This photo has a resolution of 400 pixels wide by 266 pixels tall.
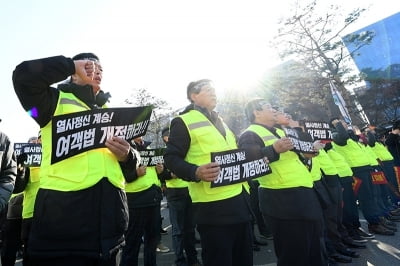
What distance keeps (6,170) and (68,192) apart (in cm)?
123

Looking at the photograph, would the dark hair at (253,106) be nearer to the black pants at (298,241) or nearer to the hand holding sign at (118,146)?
the black pants at (298,241)

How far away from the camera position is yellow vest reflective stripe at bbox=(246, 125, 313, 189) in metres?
3.21

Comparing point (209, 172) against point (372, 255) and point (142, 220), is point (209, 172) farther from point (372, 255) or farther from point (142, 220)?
point (372, 255)

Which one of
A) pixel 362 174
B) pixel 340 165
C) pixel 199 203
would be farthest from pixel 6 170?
pixel 362 174

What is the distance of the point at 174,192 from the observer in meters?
5.70

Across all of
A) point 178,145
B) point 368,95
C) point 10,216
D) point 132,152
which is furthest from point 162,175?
point 368,95

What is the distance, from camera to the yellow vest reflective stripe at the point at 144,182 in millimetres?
4492

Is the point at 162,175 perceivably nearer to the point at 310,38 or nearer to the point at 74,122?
the point at 74,122

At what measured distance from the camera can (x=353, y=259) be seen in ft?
15.9

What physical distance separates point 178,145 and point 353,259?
359 centimetres

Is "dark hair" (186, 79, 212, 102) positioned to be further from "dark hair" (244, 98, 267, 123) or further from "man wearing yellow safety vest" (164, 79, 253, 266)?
"dark hair" (244, 98, 267, 123)

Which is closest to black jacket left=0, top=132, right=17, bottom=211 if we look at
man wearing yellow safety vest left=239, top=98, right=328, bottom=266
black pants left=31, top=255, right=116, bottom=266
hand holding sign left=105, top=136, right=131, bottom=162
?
black pants left=31, top=255, right=116, bottom=266

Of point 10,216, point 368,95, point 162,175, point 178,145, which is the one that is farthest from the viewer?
point 368,95

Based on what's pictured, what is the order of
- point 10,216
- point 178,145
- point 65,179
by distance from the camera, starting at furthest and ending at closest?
point 10,216
point 178,145
point 65,179
